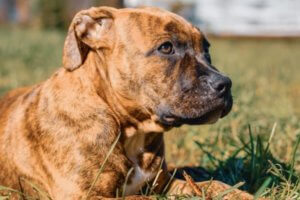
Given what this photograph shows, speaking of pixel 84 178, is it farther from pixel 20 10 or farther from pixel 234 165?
pixel 20 10

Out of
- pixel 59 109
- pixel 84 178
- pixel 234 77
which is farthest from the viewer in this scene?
pixel 234 77

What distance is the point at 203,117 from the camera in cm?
351

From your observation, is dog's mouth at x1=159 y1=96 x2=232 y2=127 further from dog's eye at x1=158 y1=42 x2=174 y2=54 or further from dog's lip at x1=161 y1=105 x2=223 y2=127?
dog's eye at x1=158 y1=42 x2=174 y2=54

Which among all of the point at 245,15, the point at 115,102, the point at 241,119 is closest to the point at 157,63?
the point at 115,102

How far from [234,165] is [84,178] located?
53.1 inches

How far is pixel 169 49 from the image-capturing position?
3607mm

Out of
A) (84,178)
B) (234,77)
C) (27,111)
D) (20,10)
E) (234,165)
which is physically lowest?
(20,10)

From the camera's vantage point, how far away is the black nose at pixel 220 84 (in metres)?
3.41

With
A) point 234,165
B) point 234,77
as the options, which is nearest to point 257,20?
point 234,77

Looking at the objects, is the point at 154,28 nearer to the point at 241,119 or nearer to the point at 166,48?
the point at 166,48

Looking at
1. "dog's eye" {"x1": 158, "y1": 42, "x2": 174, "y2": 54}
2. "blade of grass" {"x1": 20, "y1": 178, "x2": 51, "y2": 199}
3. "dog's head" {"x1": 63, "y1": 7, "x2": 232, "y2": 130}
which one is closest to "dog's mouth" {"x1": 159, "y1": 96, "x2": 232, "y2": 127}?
"dog's head" {"x1": 63, "y1": 7, "x2": 232, "y2": 130}

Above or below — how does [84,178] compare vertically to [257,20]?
above

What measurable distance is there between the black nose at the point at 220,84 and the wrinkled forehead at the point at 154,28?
398mm

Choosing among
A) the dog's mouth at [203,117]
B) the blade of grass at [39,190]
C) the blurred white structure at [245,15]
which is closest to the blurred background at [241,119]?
the dog's mouth at [203,117]
